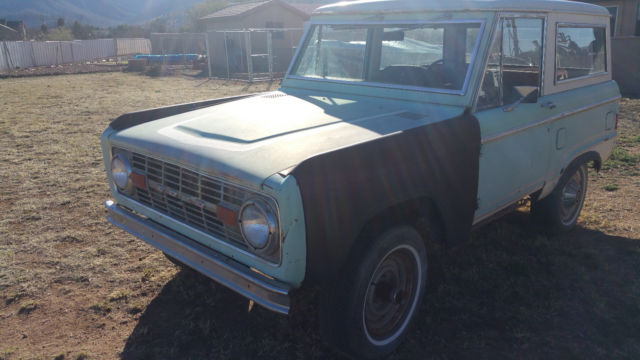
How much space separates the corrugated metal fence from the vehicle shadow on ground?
26751 millimetres

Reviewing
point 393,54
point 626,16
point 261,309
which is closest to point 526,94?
point 393,54

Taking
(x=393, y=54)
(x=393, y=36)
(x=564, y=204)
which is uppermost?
(x=393, y=36)

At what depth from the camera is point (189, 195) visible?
2.73m

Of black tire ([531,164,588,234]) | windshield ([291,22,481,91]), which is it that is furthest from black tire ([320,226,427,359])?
black tire ([531,164,588,234])

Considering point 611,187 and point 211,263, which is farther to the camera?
point 611,187

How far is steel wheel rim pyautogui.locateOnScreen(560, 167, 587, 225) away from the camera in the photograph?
4602 millimetres

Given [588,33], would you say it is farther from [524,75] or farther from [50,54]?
[50,54]

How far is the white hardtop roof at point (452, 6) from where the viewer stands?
3.42 m

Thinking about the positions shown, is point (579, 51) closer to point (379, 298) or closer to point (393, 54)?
point (393, 54)

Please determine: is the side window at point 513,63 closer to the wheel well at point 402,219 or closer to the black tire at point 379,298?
the wheel well at point 402,219

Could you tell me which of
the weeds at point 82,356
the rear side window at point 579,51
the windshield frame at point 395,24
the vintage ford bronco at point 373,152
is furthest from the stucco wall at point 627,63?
the weeds at point 82,356

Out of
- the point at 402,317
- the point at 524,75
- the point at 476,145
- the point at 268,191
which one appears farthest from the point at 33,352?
the point at 524,75

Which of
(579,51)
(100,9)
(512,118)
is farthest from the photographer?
(100,9)

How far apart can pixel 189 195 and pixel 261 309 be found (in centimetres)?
116
